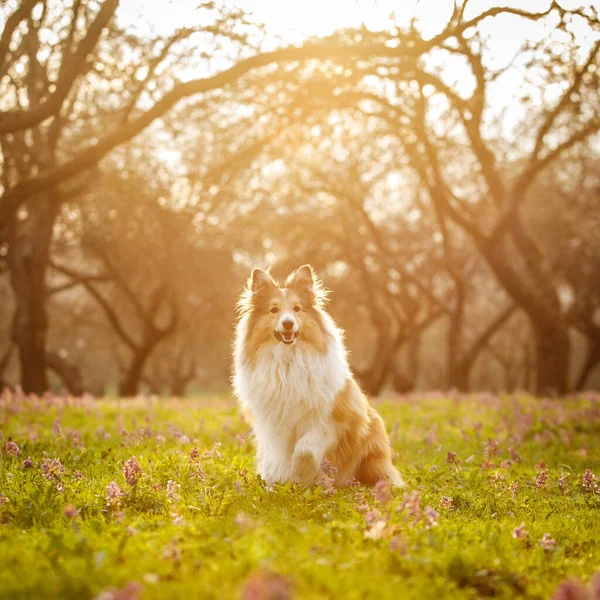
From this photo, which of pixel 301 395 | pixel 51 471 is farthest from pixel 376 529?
pixel 51 471

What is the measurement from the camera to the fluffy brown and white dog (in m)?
7.00

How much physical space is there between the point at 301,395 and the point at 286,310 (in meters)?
0.91

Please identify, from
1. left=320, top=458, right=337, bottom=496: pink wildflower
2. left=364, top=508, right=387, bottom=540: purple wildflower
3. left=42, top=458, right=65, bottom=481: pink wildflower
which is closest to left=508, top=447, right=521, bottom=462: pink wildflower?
left=320, top=458, right=337, bottom=496: pink wildflower

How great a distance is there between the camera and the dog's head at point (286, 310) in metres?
7.11

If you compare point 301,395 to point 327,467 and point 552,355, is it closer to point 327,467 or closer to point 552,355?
point 327,467

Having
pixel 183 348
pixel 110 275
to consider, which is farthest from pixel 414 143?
pixel 183 348

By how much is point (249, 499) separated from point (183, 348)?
33772mm

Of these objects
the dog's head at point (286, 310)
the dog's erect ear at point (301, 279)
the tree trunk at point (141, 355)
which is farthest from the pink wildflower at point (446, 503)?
the tree trunk at point (141, 355)

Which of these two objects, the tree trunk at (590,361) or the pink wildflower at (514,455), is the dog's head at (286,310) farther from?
the tree trunk at (590,361)

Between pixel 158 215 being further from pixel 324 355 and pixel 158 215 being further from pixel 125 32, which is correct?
pixel 324 355

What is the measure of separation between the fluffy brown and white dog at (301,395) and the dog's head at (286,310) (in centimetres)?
1

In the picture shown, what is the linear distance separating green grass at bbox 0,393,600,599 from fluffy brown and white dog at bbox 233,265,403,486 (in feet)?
1.57

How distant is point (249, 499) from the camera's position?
5.99 metres

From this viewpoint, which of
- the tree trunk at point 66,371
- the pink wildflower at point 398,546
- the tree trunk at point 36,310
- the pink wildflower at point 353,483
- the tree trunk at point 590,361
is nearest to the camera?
the pink wildflower at point 398,546
